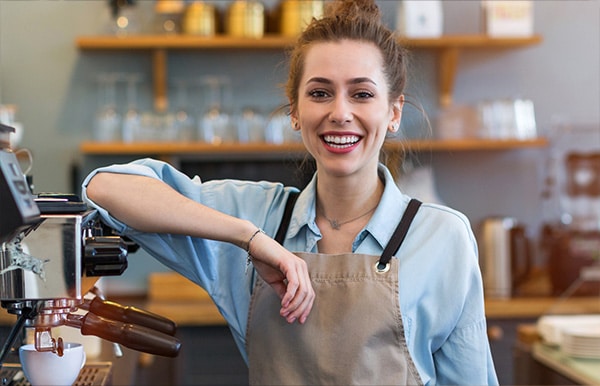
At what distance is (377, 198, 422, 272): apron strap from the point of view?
145 cm

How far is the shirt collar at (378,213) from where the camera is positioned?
1.49 meters

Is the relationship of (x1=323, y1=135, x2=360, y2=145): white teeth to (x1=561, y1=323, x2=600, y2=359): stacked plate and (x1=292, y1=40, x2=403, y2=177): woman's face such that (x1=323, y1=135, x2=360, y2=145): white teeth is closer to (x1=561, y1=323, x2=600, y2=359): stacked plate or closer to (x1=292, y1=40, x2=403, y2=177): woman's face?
(x1=292, y1=40, x2=403, y2=177): woman's face

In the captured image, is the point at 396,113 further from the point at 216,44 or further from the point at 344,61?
the point at 216,44

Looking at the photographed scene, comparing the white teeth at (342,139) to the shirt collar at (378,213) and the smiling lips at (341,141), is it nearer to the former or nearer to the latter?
the smiling lips at (341,141)

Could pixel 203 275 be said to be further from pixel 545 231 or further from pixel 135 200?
pixel 545 231

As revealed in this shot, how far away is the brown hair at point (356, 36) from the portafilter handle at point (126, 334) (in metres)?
0.55

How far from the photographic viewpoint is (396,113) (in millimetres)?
1553

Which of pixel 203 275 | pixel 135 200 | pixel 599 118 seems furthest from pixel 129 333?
pixel 599 118

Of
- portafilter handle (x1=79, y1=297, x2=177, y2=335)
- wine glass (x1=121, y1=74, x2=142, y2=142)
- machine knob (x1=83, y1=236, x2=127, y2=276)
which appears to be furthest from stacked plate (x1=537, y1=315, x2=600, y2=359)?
wine glass (x1=121, y1=74, x2=142, y2=142)

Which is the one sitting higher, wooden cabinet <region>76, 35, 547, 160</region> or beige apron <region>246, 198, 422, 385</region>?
wooden cabinet <region>76, 35, 547, 160</region>

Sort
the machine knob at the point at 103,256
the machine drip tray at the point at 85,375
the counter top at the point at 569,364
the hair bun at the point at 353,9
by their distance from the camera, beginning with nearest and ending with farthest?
the machine knob at the point at 103,256, the machine drip tray at the point at 85,375, the hair bun at the point at 353,9, the counter top at the point at 569,364

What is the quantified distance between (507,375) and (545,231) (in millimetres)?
665

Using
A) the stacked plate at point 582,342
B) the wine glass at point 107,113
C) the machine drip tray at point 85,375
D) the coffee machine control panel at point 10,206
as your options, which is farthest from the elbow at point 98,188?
the wine glass at point 107,113

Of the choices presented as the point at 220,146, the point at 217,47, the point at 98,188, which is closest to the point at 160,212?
the point at 98,188
